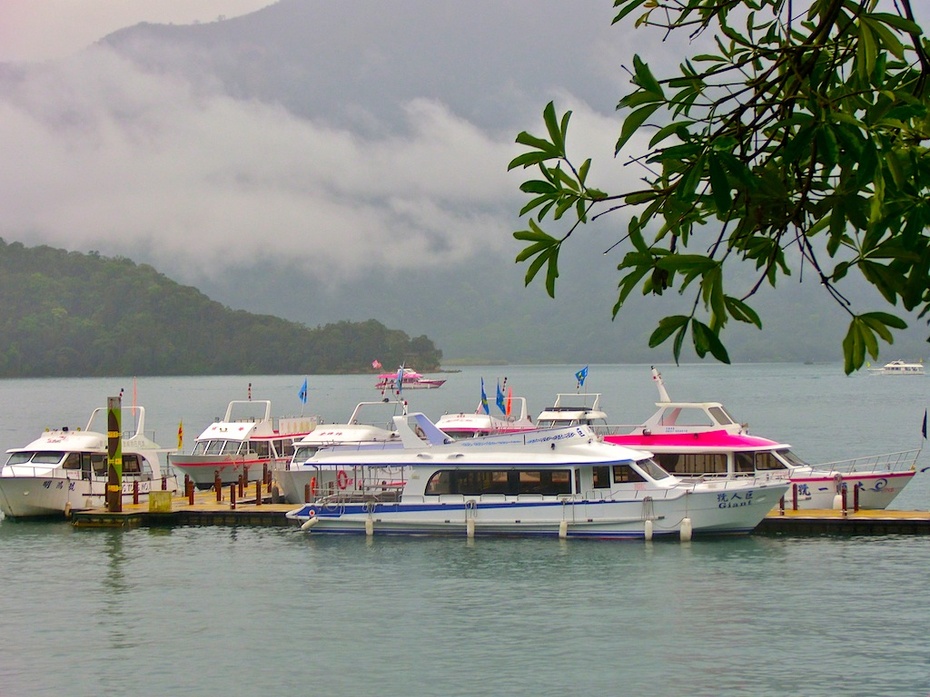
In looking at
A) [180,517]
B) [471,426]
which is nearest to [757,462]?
[471,426]

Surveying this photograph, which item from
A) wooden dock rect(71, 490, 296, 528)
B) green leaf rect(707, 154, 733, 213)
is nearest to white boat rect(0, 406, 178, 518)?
wooden dock rect(71, 490, 296, 528)

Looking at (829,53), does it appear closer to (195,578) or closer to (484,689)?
(484,689)

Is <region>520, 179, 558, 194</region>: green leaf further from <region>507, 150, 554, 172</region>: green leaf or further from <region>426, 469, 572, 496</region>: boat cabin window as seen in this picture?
<region>426, 469, 572, 496</region>: boat cabin window

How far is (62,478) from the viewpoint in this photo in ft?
141

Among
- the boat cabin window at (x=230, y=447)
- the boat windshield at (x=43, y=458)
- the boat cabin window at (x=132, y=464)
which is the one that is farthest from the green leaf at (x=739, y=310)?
the boat cabin window at (x=230, y=447)

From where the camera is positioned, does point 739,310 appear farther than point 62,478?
No

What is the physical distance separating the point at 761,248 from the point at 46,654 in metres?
22.7

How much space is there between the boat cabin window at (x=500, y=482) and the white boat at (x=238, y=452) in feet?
48.1

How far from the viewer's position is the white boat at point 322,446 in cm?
3991

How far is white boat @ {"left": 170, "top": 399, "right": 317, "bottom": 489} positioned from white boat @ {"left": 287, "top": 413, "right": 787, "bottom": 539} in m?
14.0

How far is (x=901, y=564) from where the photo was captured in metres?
32.2

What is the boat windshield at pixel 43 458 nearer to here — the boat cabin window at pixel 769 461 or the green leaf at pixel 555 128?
the boat cabin window at pixel 769 461

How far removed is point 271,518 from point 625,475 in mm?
11925

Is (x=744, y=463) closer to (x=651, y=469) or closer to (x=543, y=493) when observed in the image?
(x=651, y=469)
